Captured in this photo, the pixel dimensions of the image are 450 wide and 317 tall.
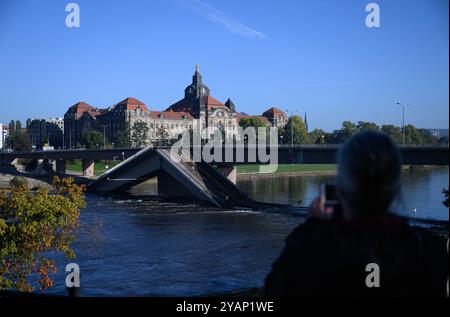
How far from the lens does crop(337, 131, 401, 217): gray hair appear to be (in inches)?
44.7

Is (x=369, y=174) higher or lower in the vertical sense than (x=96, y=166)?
higher

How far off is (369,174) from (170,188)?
31.4 metres

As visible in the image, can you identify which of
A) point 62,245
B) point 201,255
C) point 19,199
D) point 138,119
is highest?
point 138,119

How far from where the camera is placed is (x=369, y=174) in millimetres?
1135

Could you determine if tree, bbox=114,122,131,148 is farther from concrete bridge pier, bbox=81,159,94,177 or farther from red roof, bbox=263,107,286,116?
red roof, bbox=263,107,286,116

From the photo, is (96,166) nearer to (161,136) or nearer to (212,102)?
(161,136)

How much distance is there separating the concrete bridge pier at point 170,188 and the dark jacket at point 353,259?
30885mm

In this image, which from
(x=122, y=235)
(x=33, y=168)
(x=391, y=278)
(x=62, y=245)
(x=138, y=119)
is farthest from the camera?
(x=138, y=119)

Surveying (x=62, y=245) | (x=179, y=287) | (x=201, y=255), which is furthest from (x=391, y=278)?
(x=201, y=255)

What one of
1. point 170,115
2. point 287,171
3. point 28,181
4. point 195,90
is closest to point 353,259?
point 28,181

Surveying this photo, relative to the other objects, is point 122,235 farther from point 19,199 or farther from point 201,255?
point 19,199

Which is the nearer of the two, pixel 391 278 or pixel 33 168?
pixel 391 278
